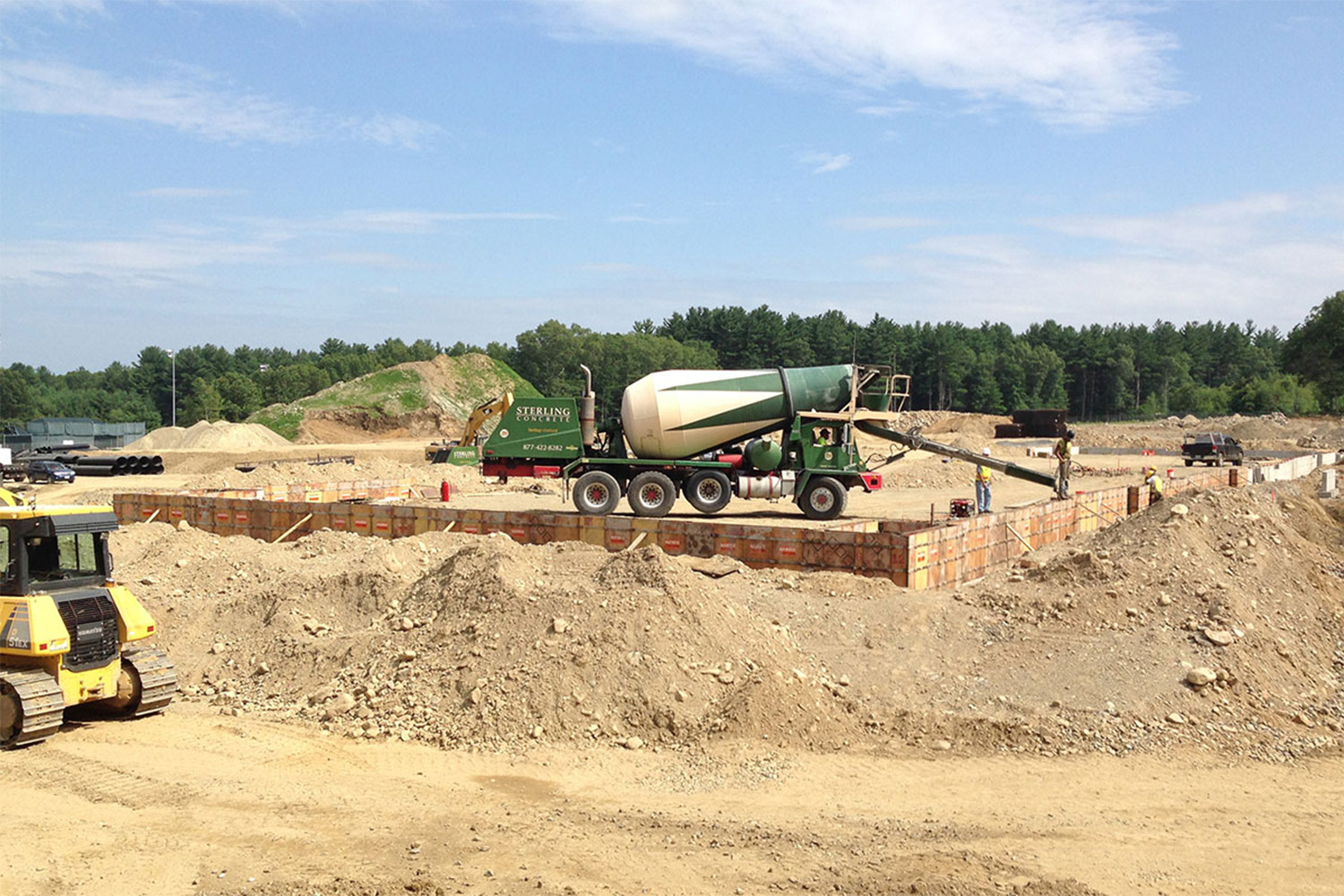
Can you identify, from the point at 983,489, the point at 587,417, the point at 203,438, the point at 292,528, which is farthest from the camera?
the point at 203,438

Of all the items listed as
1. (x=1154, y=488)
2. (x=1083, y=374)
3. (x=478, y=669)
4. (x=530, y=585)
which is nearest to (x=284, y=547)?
A: (x=530, y=585)

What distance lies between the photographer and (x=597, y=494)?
23469 mm

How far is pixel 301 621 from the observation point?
46.7 ft

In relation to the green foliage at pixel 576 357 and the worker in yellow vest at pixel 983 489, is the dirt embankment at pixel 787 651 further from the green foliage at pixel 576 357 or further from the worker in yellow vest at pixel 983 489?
the green foliage at pixel 576 357

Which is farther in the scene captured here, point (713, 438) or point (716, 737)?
point (713, 438)

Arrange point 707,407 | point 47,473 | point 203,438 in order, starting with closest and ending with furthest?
point 707,407, point 47,473, point 203,438

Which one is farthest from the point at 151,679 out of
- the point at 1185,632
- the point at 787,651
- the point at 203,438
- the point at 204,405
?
the point at 204,405

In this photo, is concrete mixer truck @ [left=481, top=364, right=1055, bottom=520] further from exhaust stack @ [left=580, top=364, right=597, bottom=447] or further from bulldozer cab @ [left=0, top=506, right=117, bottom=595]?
bulldozer cab @ [left=0, top=506, right=117, bottom=595]

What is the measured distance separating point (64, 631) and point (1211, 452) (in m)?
49.3

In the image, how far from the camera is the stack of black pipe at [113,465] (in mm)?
44938

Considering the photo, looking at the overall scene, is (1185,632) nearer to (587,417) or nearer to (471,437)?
(587,417)

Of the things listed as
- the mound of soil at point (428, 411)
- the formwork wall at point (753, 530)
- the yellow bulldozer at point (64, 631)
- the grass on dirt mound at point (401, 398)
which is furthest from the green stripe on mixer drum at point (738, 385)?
the grass on dirt mound at point (401, 398)

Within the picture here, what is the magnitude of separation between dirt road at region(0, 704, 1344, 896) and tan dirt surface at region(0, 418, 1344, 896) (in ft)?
0.11

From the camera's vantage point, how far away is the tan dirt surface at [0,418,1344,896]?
26.1ft
